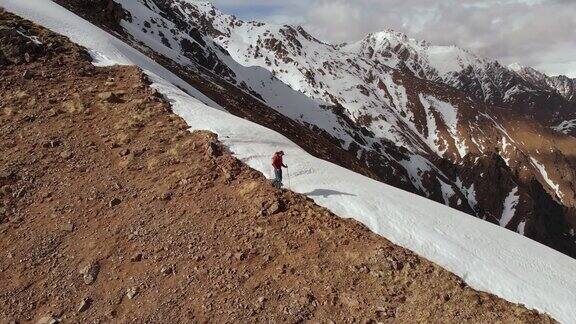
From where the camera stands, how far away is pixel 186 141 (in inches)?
821

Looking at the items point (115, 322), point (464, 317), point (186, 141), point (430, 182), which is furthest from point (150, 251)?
point (430, 182)

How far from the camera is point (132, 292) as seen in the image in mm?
14188

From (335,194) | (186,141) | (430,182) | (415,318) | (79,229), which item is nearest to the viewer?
(415,318)

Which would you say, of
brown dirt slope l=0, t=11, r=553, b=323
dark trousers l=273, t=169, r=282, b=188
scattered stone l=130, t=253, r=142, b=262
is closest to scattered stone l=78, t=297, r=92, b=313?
brown dirt slope l=0, t=11, r=553, b=323

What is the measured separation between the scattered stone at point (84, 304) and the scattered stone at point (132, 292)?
1.13m

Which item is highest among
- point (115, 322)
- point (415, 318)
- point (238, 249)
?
point (415, 318)

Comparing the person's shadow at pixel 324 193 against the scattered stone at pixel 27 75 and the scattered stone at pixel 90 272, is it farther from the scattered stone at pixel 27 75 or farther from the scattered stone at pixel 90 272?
the scattered stone at pixel 27 75

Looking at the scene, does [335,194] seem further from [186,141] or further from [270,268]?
[186,141]

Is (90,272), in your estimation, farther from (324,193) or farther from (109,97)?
(109,97)

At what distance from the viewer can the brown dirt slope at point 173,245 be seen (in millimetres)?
13750

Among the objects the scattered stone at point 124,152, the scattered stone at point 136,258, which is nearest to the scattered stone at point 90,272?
the scattered stone at point 136,258

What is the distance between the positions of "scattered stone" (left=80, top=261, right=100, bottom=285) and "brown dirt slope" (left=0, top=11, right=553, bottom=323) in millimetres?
37

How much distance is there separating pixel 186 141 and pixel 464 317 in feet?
44.0

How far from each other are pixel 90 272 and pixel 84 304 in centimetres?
128
